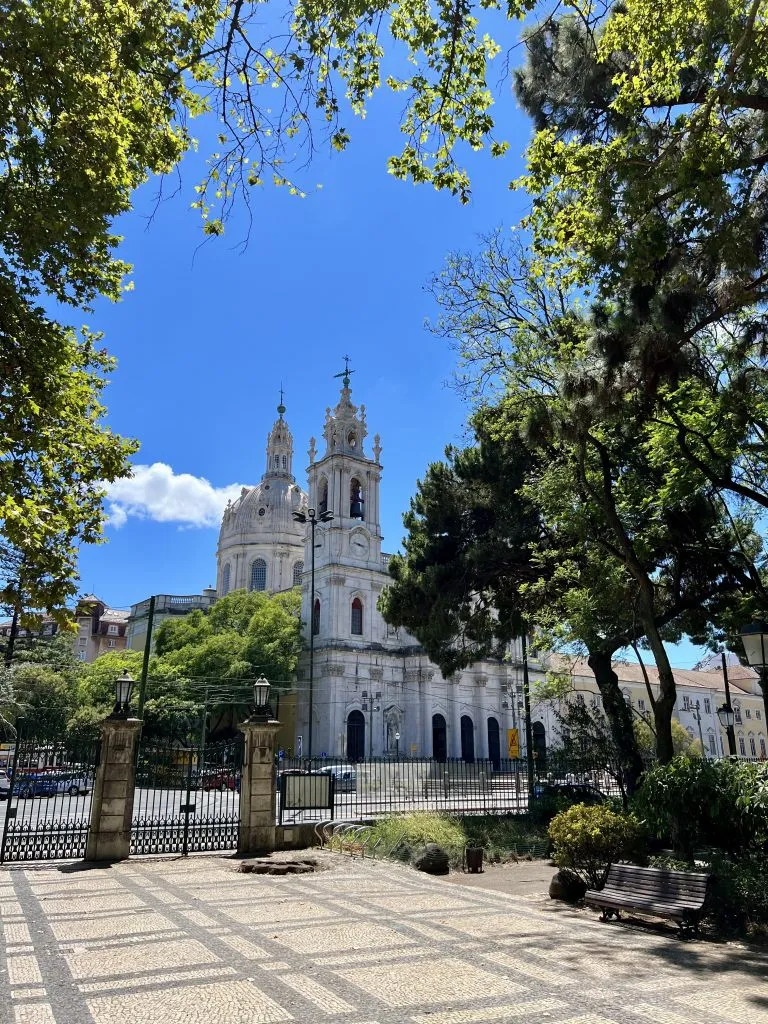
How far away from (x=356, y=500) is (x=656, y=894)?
2056 inches

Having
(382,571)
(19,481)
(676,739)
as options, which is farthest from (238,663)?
(19,481)

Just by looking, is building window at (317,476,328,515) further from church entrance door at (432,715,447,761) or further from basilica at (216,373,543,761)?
church entrance door at (432,715,447,761)

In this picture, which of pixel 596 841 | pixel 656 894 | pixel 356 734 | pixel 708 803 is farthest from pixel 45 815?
pixel 356 734

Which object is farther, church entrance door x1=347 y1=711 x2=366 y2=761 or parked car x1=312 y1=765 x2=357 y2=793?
church entrance door x1=347 y1=711 x2=366 y2=761

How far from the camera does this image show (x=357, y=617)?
5906cm

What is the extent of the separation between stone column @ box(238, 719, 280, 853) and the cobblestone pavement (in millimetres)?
3412

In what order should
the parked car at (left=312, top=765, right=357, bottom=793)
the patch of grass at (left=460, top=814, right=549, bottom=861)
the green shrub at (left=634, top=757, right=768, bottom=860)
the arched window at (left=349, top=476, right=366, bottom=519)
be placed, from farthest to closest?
the arched window at (left=349, top=476, right=366, bottom=519) → the parked car at (left=312, top=765, right=357, bottom=793) → the patch of grass at (left=460, top=814, right=549, bottom=861) → the green shrub at (left=634, top=757, right=768, bottom=860)

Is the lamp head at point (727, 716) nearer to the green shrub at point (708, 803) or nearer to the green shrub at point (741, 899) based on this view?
the green shrub at point (708, 803)

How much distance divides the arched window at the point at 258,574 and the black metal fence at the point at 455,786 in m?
43.0

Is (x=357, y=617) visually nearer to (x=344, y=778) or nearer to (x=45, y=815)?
(x=344, y=778)

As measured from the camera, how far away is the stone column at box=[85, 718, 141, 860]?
1314 cm

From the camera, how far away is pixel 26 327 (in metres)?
8.56

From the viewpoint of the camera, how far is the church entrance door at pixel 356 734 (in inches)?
2144

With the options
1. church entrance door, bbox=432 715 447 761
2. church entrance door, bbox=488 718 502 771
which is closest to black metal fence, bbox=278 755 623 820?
church entrance door, bbox=432 715 447 761
